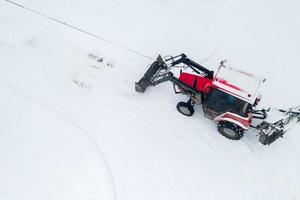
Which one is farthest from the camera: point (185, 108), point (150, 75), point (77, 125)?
point (150, 75)

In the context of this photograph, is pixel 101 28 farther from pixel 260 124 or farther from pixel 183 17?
pixel 260 124

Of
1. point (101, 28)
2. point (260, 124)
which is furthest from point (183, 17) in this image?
point (260, 124)

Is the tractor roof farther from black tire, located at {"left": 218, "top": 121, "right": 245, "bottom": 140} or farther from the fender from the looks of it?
black tire, located at {"left": 218, "top": 121, "right": 245, "bottom": 140}

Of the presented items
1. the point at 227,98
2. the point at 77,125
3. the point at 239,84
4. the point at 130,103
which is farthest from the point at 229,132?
the point at 77,125

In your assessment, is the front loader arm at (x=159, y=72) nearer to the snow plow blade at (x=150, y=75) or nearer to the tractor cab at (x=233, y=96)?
the snow plow blade at (x=150, y=75)

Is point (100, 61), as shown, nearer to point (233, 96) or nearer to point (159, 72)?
point (159, 72)

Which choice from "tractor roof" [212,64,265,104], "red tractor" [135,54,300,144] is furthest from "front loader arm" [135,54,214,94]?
"tractor roof" [212,64,265,104]
